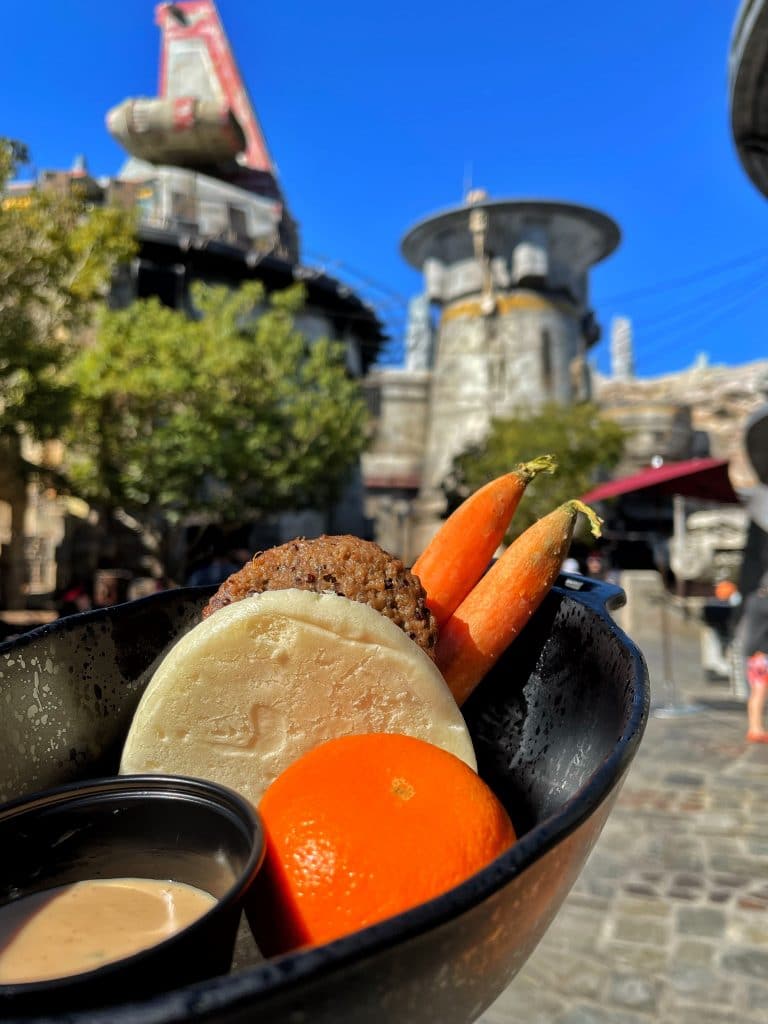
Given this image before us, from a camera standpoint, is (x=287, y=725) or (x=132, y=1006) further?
(x=287, y=725)

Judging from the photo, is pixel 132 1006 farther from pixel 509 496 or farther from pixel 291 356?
pixel 291 356

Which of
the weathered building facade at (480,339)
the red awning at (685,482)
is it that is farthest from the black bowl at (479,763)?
the weathered building facade at (480,339)

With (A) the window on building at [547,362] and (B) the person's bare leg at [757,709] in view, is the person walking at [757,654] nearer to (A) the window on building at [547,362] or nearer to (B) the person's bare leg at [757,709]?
(B) the person's bare leg at [757,709]

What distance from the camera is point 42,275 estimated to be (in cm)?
1088

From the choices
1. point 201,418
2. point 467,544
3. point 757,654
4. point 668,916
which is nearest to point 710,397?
point 201,418

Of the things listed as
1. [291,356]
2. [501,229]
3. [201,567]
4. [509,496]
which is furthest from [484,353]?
[509,496]

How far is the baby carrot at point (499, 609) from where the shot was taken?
1163 mm

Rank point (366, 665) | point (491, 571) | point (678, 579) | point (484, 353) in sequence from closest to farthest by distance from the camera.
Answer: point (366, 665) < point (491, 571) < point (678, 579) < point (484, 353)

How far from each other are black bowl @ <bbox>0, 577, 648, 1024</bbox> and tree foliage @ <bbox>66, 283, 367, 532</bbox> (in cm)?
1451

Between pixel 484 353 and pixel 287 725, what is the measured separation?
3049 cm

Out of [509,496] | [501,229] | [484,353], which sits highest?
[501,229]

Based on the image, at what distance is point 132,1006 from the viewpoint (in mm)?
444

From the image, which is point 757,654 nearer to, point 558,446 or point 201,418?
point 201,418

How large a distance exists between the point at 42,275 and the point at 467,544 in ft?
36.9
